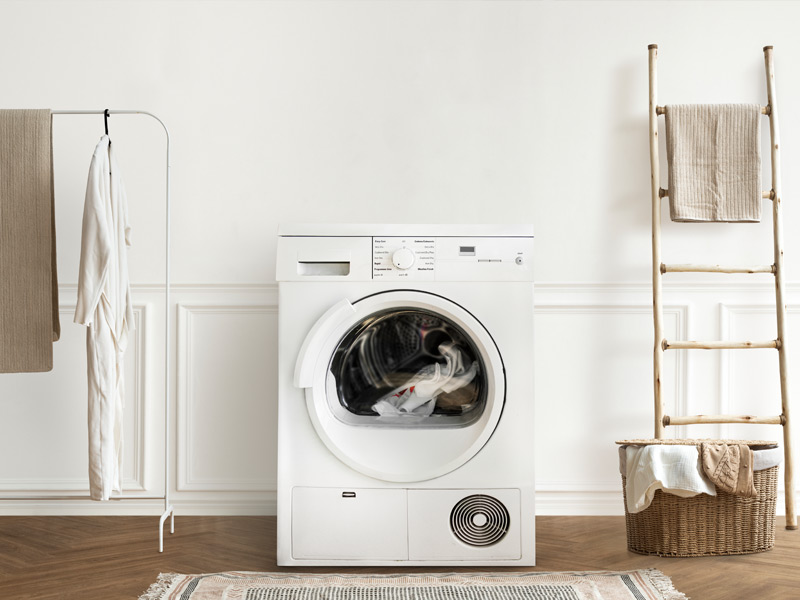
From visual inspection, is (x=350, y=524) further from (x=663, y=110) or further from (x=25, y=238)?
(x=663, y=110)

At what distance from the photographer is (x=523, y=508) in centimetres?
187

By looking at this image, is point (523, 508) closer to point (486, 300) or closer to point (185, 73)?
point (486, 300)

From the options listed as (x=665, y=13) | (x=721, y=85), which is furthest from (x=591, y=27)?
(x=721, y=85)

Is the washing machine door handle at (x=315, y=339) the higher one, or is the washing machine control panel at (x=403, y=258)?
the washing machine control panel at (x=403, y=258)

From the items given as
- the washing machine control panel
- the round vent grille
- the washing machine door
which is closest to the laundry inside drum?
the washing machine door

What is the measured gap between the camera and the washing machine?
6.14 ft

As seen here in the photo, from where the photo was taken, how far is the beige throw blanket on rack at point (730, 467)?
1920 mm

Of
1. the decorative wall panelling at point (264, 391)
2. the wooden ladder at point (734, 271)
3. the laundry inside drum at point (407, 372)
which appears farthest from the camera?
the decorative wall panelling at point (264, 391)

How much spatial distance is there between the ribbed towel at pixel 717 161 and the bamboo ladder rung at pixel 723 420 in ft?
2.27

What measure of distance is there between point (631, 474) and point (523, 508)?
37 centimetres

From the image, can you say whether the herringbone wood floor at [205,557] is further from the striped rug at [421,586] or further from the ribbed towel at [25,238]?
the ribbed towel at [25,238]

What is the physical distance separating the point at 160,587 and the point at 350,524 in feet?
1.68

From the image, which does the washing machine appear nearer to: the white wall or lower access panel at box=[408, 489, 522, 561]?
lower access panel at box=[408, 489, 522, 561]

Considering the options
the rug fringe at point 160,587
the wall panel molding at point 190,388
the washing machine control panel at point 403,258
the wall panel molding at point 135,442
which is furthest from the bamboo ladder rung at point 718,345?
the wall panel molding at point 135,442
